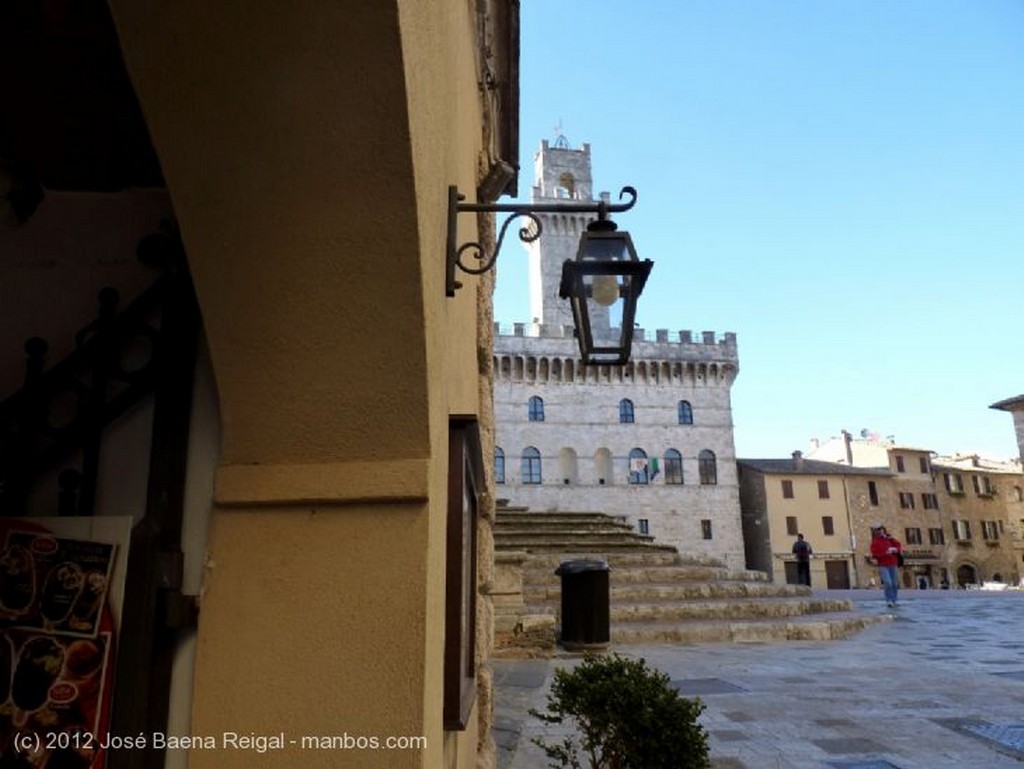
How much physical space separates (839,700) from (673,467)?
3158 centimetres

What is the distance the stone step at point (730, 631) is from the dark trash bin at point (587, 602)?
4.38 ft

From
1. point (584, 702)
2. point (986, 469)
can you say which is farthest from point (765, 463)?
point (584, 702)

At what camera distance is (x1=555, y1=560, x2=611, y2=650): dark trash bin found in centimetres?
780

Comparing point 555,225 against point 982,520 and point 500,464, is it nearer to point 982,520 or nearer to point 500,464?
point 500,464

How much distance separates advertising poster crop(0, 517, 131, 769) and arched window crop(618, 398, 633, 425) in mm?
35443

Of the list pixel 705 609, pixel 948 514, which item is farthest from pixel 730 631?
Result: pixel 948 514

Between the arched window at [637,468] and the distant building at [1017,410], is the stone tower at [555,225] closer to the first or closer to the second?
the arched window at [637,468]

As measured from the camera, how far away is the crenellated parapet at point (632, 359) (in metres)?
35.5

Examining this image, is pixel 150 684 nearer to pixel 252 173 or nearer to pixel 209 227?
pixel 209 227

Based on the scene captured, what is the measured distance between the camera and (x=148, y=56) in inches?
55.4

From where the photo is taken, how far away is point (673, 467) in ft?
119

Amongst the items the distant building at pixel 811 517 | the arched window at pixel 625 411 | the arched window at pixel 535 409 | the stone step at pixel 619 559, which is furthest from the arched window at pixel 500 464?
the stone step at pixel 619 559

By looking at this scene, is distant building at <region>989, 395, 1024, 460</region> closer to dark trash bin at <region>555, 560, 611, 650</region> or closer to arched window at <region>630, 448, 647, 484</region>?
arched window at <region>630, 448, 647, 484</region>

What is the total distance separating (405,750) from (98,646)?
0.75 meters
